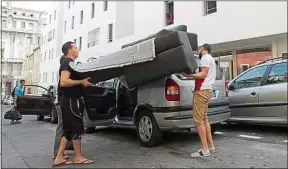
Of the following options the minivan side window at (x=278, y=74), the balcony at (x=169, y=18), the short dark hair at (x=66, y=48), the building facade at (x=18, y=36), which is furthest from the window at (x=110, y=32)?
the building facade at (x=18, y=36)

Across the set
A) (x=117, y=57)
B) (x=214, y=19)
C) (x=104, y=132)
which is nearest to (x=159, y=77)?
(x=117, y=57)

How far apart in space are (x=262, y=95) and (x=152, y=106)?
2231 mm

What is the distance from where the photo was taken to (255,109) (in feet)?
19.3

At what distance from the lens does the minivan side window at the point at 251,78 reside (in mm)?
5937

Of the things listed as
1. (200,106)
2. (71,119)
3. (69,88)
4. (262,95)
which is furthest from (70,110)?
(262,95)

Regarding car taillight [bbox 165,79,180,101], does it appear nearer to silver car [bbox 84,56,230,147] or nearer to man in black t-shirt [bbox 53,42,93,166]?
silver car [bbox 84,56,230,147]

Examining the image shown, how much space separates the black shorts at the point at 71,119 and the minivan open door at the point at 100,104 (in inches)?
67.6

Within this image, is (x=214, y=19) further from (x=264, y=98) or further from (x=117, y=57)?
(x=117, y=57)

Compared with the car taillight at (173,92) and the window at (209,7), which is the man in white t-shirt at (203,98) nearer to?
the car taillight at (173,92)

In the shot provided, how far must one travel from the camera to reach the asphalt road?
4164mm

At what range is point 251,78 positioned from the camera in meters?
6.20

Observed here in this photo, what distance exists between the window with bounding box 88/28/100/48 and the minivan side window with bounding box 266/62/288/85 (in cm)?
2304

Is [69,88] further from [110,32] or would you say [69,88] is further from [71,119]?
[110,32]

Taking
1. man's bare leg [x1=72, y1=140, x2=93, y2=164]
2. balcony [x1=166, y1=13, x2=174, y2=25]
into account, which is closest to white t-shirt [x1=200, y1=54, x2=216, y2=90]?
man's bare leg [x1=72, y1=140, x2=93, y2=164]
